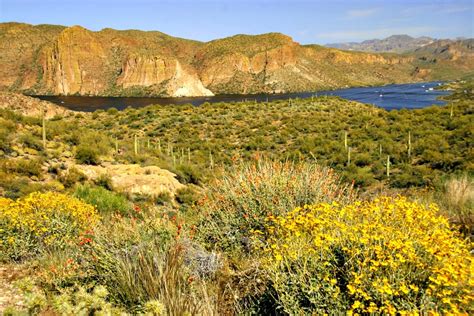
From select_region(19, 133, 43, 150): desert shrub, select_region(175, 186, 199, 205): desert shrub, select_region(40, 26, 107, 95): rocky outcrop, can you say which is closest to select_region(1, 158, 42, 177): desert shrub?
select_region(19, 133, 43, 150): desert shrub

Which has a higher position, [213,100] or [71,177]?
[213,100]

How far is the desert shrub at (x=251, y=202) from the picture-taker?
521cm

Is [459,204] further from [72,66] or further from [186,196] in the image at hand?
[72,66]

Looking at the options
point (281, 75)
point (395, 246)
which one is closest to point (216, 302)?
point (395, 246)

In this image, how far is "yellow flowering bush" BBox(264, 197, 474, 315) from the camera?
279 centimetres

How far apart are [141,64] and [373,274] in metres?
140

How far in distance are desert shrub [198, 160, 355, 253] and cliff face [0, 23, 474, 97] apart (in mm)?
118676

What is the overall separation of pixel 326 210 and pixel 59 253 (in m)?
3.74

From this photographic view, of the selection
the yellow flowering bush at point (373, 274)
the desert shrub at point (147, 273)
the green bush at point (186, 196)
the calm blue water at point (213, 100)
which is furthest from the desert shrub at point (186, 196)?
the calm blue water at point (213, 100)

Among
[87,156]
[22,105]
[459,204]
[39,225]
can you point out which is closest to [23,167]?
[87,156]

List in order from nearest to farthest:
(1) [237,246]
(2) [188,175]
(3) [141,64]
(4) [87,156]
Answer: (1) [237,246] → (4) [87,156] → (2) [188,175] → (3) [141,64]

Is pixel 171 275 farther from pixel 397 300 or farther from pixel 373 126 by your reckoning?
pixel 373 126

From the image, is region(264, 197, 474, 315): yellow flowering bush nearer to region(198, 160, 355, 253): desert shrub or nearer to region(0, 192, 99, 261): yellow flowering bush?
region(198, 160, 355, 253): desert shrub

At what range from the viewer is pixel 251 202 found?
5453 millimetres
